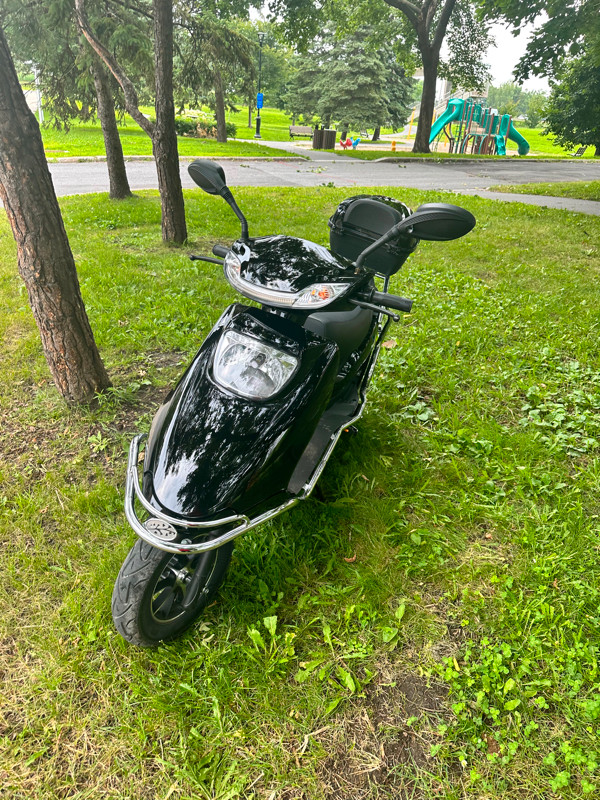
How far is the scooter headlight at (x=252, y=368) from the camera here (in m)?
1.82

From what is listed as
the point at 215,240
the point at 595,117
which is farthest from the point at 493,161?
the point at 215,240

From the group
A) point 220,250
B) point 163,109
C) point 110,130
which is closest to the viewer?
point 220,250

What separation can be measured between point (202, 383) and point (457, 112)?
110 feet

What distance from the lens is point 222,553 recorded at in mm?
1937

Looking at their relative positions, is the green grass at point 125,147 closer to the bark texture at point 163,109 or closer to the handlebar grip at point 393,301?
the bark texture at point 163,109

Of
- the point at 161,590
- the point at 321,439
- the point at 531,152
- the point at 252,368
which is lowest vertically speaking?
the point at 531,152

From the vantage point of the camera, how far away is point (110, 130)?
8227 mm

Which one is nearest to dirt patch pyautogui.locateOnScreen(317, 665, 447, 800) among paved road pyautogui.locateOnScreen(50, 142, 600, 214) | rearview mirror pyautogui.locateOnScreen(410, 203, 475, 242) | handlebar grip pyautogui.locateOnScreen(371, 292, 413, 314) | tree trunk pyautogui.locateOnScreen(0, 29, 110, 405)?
handlebar grip pyautogui.locateOnScreen(371, 292, 413, 314)

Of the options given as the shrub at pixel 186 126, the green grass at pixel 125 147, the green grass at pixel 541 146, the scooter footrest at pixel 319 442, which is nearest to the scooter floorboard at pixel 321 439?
the scooter footrest at pixel 319 442

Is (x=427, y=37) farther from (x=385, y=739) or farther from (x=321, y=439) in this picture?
(x=385, y=739)

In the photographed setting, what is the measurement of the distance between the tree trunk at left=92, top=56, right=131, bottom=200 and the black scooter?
7.42m

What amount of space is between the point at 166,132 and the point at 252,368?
211 inches

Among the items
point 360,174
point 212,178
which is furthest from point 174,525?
point 360,174

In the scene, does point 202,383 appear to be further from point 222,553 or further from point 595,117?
point 595,117
